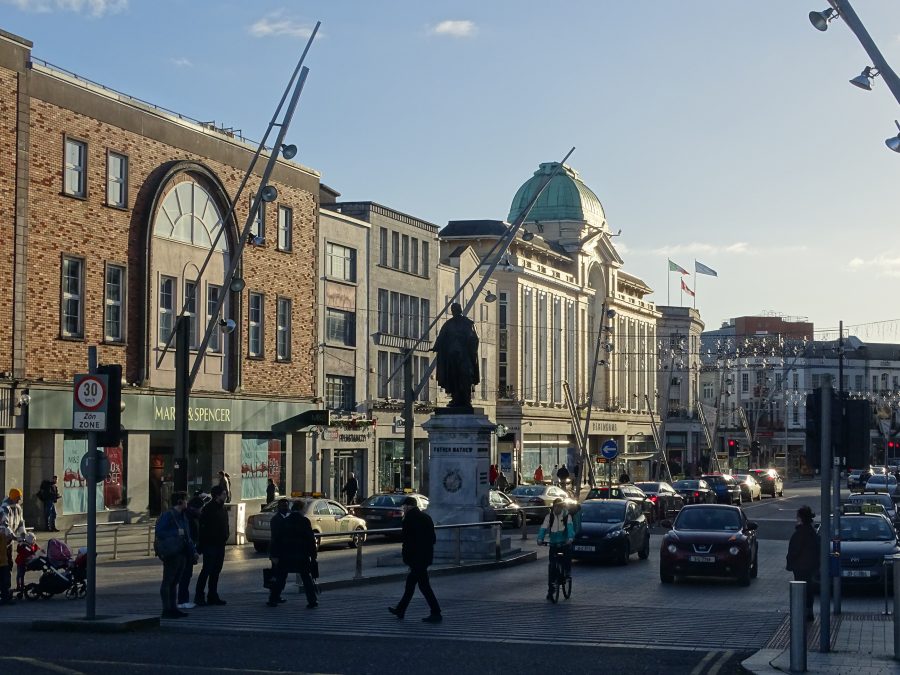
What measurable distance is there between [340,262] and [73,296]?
1826cm

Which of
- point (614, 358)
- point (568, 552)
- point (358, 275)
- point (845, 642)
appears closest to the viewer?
point (845, 642)

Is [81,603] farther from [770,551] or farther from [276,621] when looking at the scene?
[770,551]

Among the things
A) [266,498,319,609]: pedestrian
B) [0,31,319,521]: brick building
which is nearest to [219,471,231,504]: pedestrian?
[266,498,319,609]: pedestrian

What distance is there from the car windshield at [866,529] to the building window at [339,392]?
3256cm

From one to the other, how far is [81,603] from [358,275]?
124 ft

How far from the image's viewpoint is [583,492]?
65.2m

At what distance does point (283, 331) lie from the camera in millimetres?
52094

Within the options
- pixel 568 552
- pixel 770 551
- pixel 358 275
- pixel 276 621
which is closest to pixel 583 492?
pixel 358 275

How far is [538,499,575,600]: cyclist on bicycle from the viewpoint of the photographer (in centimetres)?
2178

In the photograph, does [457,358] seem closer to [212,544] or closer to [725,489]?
[212,544]

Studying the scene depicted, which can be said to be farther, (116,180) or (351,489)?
(351,489)

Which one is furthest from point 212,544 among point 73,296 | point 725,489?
point 725,489

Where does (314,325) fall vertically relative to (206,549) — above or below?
above

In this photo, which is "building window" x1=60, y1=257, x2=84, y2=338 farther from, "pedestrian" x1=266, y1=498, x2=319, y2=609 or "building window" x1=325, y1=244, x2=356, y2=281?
"pedestrian" x1=266, y1=498, x2=319, y2=609
